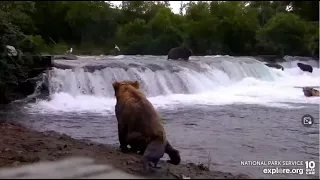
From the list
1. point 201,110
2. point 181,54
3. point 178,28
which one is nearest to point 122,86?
point 201,110

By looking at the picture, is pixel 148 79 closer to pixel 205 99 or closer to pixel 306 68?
pixel 205 99

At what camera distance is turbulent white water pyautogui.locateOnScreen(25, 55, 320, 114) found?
16.0m

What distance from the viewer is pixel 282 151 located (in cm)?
867

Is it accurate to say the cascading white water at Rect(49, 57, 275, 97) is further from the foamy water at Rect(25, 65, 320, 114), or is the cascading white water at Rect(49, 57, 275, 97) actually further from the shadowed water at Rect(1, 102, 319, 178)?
the shadowed water at Rect(1, 102, 319, 178)

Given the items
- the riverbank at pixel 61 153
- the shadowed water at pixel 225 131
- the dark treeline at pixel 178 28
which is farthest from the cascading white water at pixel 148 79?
the dark treeline at pixel 178 28

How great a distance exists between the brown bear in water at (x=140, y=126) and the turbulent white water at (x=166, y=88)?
6.64m

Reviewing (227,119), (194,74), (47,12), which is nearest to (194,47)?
(47,12)

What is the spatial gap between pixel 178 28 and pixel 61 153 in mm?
40182

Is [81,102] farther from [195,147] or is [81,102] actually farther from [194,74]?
[195,147]

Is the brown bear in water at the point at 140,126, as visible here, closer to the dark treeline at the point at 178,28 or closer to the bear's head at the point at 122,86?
the bear's head at the point at 122,86

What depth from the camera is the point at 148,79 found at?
19031mm

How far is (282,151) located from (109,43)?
4266cm

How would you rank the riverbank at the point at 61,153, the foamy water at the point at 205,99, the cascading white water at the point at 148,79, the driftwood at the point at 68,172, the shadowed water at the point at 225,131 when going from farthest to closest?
the cascading white water at the point at 148,79, the foamy water at the point at 205,99, the shadowed water at the point at 225,131, the riverbank at the point at 61,153, the driftwood at the point at 68,172

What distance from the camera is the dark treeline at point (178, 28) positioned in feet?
138
